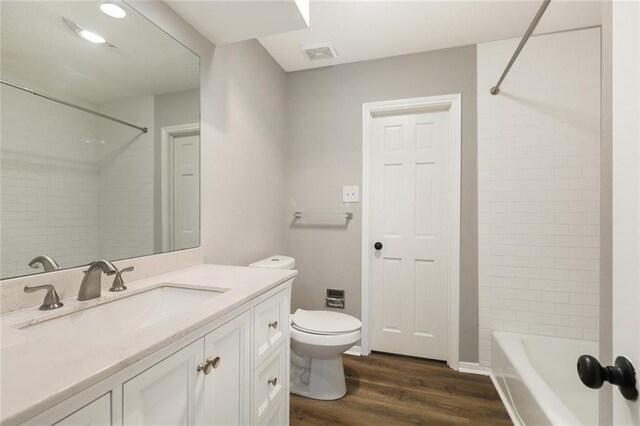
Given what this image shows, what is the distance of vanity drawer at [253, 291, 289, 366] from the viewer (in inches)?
41.7

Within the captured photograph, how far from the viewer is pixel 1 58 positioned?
81 cm

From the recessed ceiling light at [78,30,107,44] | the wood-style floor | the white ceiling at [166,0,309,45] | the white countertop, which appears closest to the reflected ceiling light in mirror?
the recessed ceiling light at [78,30,107,44]

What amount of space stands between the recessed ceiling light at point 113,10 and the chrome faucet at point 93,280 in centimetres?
96

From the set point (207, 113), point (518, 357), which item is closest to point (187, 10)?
point (207, 113)

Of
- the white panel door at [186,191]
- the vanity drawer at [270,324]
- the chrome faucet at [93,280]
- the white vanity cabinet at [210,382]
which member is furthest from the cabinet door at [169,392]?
the white panel door at [186,191]

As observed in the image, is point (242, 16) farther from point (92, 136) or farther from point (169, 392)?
point (169, 392)

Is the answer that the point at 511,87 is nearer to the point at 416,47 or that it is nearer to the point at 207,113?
the point at 416,47

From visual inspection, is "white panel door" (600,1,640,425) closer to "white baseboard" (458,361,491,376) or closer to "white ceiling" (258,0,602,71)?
"white ceiling" (258,0,602,71)

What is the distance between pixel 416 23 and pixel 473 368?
2469 millimetres

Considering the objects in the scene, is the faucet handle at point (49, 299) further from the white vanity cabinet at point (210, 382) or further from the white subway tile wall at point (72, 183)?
the white vanity cabinet at point (210, 382)

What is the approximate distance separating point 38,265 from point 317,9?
72.9 inches

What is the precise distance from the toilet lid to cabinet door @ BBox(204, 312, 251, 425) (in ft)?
2.64

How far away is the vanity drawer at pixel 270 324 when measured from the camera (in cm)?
106

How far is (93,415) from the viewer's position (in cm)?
52
